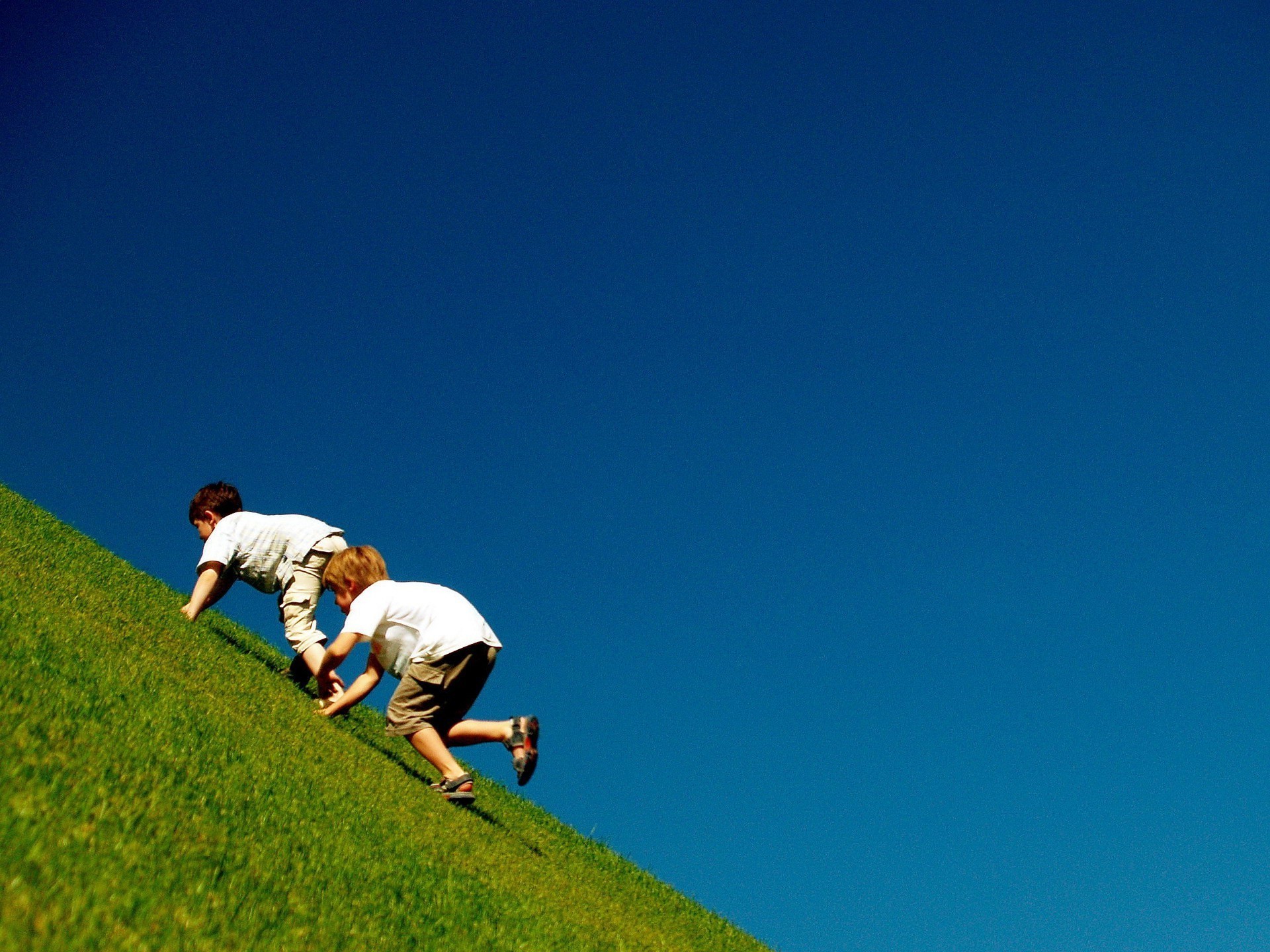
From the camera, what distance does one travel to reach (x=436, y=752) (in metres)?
7.34

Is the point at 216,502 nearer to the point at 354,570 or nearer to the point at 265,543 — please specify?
the point at 265,543

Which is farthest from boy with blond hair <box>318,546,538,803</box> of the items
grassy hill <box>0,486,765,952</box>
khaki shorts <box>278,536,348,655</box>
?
khaki shorts <box>278,536,348,655</box>

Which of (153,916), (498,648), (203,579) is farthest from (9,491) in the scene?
(153,916)

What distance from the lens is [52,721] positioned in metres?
4.49

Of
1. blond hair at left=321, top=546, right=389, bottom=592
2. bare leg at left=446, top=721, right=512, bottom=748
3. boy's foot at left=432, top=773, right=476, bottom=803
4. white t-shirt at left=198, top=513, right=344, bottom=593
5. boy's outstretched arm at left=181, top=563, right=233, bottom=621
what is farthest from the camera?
white t-shirt at left=198, top=513, right=344, bottom=593

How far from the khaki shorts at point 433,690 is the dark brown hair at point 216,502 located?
12.3ft

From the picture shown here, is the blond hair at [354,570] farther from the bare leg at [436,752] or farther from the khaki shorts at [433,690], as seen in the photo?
the bare leg at [436,752]

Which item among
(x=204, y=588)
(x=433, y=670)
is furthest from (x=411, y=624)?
(x=204, y=588)

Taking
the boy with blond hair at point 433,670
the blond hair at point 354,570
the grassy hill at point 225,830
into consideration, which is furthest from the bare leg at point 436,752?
the blond hair at point 354,570

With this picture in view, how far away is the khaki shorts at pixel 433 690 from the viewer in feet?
24.4

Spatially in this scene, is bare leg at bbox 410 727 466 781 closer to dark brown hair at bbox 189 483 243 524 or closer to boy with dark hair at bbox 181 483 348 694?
boy with dark hair at bbox 181 483 348 694

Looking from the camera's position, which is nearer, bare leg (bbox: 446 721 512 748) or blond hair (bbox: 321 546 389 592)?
bare leg (bbox: 446 721 512 748)

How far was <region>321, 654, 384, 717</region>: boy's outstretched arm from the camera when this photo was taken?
7.45 metres

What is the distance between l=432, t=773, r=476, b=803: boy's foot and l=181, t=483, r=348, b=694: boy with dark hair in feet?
9.14
